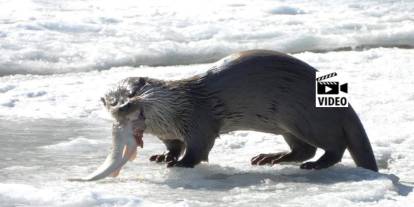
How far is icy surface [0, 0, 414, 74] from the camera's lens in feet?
27.1

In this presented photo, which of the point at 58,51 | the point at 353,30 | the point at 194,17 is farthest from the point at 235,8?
the point at 58,51

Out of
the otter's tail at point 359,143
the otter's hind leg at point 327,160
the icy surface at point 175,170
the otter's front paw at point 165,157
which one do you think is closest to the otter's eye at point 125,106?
the icy surface at point 175,170

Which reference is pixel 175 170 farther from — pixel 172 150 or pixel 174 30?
pixel 174 30

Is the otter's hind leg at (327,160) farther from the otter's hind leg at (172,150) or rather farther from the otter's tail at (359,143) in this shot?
the otter's hind leg at (172,150)

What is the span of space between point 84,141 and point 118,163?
102 cm

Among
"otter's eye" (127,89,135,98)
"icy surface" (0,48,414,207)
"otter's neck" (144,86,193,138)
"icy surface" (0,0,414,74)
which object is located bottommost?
"icy surface" (0,48,414,207)

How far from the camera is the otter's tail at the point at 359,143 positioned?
14.7 ft

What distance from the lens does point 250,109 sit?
4.54 meters

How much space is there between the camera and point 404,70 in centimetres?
725

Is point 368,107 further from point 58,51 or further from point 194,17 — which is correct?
point 194,17

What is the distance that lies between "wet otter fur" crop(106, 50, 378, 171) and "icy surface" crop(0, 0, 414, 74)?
3.47 meters

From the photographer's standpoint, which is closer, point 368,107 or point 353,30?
point 368,107

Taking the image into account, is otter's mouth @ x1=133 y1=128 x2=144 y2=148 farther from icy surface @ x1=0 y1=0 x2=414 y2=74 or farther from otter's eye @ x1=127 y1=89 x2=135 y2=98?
icy surface @ x1=0 y1=0 x2=414 y2=74

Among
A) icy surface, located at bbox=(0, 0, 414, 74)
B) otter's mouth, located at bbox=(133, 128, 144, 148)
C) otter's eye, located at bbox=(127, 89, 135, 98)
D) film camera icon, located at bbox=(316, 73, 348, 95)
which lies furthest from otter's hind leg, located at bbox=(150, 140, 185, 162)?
icy surface, located at bbox=(0, 0, 414, 74)
